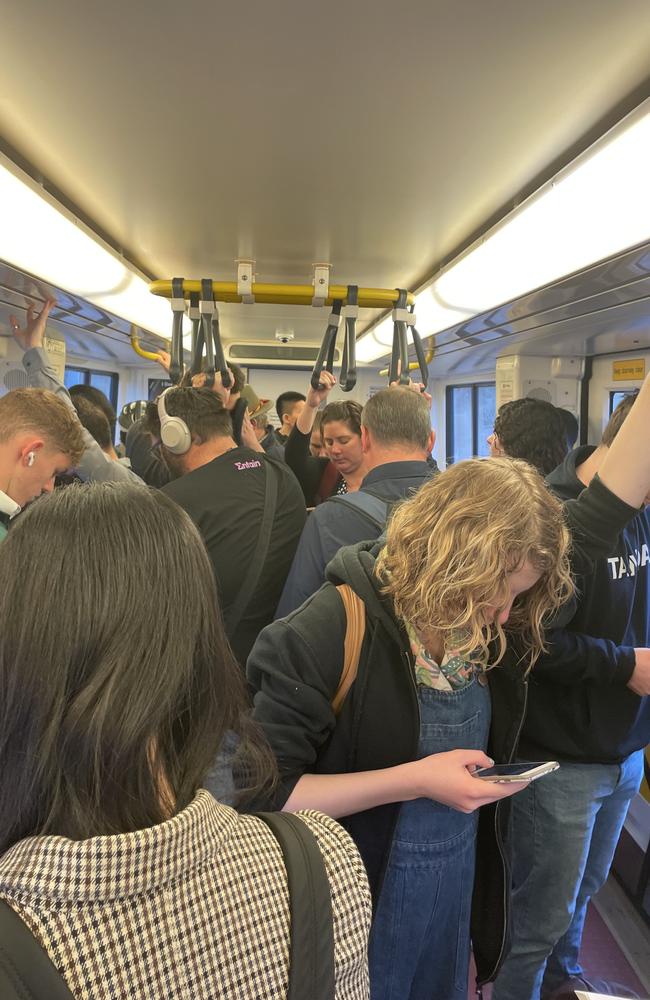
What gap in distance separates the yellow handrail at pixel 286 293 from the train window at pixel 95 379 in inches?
163

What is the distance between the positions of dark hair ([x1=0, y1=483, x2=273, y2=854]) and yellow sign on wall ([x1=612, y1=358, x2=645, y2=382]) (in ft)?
13.8

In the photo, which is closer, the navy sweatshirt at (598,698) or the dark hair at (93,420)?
the navy sweatshirt at (598,698)

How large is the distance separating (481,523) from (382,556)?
22 cm

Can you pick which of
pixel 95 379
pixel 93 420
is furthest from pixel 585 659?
pixel 95 379

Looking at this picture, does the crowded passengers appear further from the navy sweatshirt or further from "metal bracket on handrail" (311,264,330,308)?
"metal bracket on handrail" (311,264,330,308)

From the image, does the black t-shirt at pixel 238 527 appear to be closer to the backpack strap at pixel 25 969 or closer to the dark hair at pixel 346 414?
the dark hair at pixel 346 414

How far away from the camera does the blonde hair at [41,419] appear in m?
2.01

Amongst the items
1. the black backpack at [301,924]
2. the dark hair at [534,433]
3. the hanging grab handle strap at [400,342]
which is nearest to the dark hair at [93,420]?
the hanging grab handle strap at [400,342]

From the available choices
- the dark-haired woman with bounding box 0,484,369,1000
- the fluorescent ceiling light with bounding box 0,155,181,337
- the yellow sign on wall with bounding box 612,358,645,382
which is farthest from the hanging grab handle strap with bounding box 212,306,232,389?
the yellow sign on wall with bounding box 612,358,645,382

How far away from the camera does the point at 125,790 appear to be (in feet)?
2.15

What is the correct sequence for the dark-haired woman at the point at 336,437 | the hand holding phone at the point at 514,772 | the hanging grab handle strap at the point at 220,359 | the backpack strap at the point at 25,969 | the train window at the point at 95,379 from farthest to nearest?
the train window at the point at 95,379 < the dark-haired woman at the point at 336,437 < the hanging grab handle strap at the point at 220,359 < the hand holding phone at the point at 514,772 < the backpack strap at the point at 25,969

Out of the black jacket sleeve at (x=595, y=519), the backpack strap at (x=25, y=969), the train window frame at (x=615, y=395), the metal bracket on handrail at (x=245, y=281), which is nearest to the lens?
the backpack strap at (x=25, y=969)

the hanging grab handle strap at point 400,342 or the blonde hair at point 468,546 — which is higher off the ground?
the hanging grab handle strap at point 400,342

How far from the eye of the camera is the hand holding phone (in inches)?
47.7
